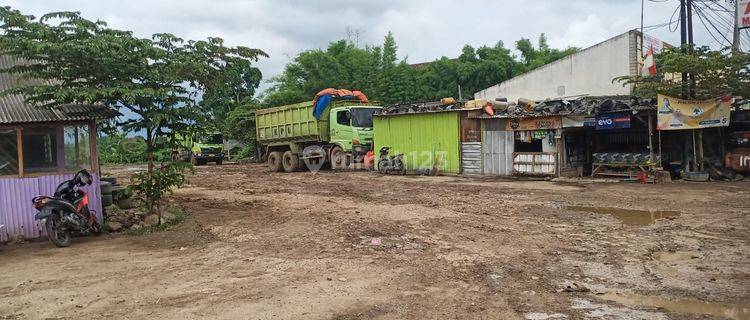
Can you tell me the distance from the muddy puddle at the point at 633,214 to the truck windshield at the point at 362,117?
12185 mm

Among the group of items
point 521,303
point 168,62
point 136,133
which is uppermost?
point 168,62

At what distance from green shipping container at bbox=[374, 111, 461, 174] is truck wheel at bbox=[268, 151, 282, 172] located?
535 centimetres

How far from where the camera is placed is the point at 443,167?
1962 cm

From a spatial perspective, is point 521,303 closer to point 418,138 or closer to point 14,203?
point 14,203

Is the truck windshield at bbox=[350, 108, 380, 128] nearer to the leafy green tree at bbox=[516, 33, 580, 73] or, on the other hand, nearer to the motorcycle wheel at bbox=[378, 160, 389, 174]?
the motorcycle wheel at bbox=[378, 160, 389, 174]

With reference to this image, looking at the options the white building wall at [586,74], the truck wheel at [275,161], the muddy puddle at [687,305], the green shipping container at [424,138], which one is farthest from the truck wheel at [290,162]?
the muddy puddle at [687,305]

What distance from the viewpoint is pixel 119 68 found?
8.47 m

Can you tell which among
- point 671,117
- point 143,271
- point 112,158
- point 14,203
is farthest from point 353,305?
point 112,158

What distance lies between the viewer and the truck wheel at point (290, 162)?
23641 millimetres

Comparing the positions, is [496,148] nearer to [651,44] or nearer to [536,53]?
[651,44]

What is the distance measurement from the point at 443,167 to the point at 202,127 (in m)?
11.7

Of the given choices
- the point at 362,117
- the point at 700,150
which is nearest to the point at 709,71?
the point at 700,150

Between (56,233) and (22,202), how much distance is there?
3.52 feet

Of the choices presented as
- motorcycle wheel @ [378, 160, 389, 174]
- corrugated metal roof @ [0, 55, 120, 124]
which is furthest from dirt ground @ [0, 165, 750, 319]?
motorcycle wheel @ [378, 160, 389, 174]
